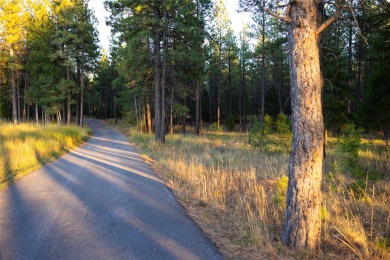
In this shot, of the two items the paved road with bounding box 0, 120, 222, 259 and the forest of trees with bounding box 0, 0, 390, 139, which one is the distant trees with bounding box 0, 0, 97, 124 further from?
the paved road with bounding box 0, 120, 222, 259

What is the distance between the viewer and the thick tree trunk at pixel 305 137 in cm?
370

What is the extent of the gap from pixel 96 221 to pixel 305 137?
3703 mm

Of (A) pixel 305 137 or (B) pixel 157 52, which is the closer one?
(A) pixel 305 137

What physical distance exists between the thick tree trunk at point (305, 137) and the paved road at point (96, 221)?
1.18m

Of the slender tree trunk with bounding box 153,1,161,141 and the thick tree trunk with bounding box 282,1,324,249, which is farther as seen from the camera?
the slender tree trunk with bounding box 153,1,161,141

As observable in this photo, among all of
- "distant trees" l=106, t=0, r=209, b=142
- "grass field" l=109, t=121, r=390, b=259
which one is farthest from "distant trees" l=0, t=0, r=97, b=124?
"grass field" l=109, t=121, r=390, b=259

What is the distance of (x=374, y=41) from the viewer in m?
12.0

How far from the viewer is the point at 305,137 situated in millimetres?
3721

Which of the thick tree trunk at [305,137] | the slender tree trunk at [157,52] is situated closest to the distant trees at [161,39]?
the slender tree trunk at [157,52]

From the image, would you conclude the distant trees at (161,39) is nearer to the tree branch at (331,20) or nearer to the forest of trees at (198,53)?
the forest of trees at (198,53)

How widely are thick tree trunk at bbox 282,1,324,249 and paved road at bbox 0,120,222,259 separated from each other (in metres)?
1.18

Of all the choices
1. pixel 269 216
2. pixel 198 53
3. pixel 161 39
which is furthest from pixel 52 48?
pixel 269 216

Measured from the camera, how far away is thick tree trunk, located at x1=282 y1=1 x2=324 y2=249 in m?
3.70

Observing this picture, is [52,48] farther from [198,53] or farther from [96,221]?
[96,221]
